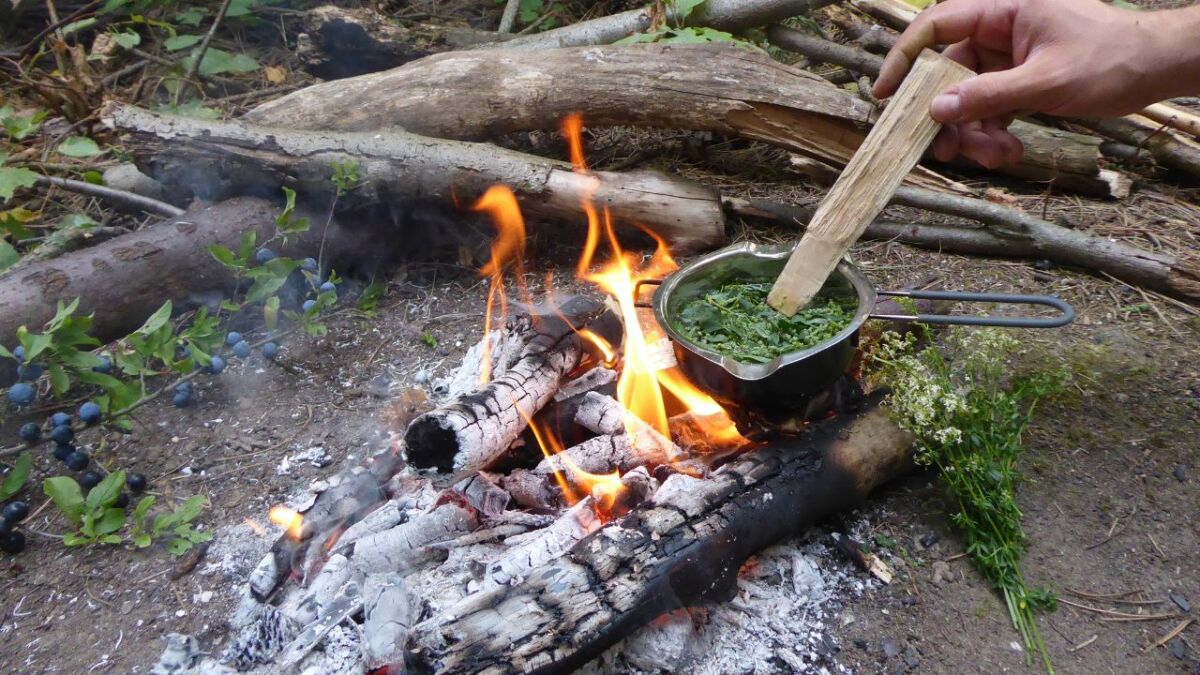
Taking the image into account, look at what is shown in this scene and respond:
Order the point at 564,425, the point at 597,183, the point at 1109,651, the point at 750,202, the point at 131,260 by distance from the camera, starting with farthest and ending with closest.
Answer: the point at 750,202 → the point at 597,183 → the point at 131,260 → the point at 564,425 → the point at 1109,651

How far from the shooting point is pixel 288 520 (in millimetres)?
2572

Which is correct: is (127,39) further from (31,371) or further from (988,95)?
(988,95)

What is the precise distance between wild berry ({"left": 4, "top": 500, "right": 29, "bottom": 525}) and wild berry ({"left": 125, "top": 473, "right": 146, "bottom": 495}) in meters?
0.32

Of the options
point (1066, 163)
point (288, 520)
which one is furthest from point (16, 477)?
point (1066, 163)

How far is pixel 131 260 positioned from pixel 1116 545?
13.2 ft

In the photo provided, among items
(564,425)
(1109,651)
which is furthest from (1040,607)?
(564,425)

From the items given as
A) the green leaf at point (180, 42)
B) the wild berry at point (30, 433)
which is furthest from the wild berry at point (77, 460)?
the green leaf at point (180, 42)

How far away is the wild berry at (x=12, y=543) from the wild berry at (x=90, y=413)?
444mm

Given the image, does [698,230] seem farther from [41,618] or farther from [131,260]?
[41,618]

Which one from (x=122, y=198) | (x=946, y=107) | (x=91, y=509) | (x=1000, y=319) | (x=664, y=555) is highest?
(x=946, y=107)

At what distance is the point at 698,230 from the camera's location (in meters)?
3.79

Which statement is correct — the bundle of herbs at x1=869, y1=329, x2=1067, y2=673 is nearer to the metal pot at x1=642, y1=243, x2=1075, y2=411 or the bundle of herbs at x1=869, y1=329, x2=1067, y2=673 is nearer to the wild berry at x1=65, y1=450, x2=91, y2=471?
the metal pot at x1=642, y1=243, x2=1075, y2=411

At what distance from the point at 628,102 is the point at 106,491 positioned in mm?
2967

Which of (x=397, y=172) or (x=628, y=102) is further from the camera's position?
(x=628, y=102)
